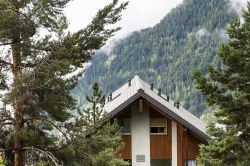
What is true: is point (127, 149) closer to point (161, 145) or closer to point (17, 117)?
point (161, 145)

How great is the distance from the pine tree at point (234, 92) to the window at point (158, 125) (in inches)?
400

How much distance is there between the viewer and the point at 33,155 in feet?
53.9

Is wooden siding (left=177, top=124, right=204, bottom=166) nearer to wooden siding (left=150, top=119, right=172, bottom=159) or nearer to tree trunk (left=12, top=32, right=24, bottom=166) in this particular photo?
wooden siding (left=150, top=119, right=172, bottom=159)

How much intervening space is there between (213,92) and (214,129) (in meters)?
1.86

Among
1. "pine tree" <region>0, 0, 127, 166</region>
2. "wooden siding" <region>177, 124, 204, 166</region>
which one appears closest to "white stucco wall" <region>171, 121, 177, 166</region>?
"wooden siding" <region>177, 124, 204, 166</region>

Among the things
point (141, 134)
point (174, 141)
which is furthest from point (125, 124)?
point (174, 141)

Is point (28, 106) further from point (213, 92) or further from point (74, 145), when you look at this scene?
point (213, 92)

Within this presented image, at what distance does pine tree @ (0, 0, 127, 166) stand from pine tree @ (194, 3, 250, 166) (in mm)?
8514

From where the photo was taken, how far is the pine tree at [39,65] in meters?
15.7

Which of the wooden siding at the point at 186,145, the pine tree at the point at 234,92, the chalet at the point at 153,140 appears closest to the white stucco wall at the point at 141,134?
the chalet at the point at 153,140

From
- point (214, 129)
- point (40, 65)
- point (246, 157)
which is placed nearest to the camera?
point (40, 65)

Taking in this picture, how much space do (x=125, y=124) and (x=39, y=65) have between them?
2009cm

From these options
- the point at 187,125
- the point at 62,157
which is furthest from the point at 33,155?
the point at 187,125

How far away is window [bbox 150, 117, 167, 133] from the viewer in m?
36.0
